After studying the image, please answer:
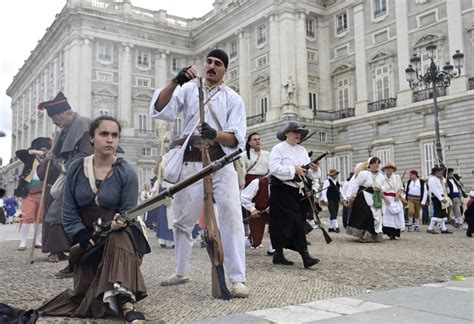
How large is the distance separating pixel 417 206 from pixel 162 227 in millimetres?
8220

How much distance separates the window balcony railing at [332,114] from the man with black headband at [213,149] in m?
31.2

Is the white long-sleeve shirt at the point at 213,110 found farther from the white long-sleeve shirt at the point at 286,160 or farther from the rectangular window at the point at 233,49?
the rectangular window at the point at 233,49

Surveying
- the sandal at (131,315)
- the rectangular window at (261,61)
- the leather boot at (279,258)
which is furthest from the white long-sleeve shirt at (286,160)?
the rectangular window at (261,61)

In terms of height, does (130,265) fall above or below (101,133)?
below

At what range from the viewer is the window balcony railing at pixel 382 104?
30775mm

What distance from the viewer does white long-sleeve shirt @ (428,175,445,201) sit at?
12.6 metres

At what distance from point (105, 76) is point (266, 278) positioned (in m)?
40.7

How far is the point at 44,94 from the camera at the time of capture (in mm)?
51375

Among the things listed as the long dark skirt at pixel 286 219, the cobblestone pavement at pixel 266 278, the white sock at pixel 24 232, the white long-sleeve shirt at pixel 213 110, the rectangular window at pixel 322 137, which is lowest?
the cobblestone pavement at pixel 266 278

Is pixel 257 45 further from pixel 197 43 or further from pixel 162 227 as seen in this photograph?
pixel 162 227

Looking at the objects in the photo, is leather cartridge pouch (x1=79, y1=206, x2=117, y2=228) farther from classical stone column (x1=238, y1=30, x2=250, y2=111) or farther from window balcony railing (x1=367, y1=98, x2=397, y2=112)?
classical stone column (x1=238, y1=30, x2=250, y2=111)

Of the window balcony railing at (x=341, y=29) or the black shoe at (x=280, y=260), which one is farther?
the window balcony railing at (x=341, y=29)

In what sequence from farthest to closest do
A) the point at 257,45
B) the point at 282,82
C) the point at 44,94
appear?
the point at 44,94, the point at 257,45, the point at 282,82

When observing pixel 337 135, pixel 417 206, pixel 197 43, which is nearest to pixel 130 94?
pixel 197 43
